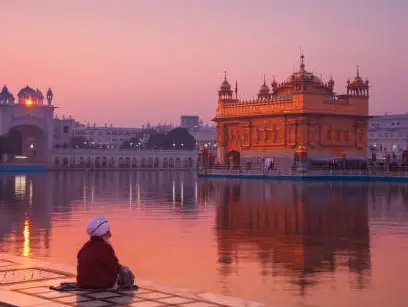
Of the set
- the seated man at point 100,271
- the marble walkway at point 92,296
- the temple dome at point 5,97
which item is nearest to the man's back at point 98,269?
the seated man at point 100,271

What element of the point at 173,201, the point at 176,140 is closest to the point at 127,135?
Result: the point at 176,140

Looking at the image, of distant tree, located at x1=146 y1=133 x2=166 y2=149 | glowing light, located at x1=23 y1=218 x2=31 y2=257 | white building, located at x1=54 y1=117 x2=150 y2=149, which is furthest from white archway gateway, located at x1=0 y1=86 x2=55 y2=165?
glowing light, located at x1=23 y1=218 x2=31 y2=257

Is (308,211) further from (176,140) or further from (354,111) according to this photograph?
(176,140)

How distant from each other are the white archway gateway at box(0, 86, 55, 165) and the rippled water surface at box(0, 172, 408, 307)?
81813 mm

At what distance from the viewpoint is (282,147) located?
5441cm

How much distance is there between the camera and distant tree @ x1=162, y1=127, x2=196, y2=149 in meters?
141

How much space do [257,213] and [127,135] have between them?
167836 millimetres

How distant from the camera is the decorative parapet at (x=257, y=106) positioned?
53.8 m

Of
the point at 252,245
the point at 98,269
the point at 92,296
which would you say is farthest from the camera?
the point at 252,245

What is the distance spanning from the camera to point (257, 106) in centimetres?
5672

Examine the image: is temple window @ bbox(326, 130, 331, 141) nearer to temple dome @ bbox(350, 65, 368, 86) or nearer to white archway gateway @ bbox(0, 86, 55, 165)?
temple dome @ bbox(350, 65, 368, 86)

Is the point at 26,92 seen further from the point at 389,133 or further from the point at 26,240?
the point at 26,240

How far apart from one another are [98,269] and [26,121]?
326 feet

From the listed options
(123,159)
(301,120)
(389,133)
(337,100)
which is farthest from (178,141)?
(301,120)
